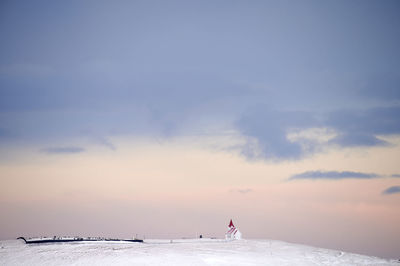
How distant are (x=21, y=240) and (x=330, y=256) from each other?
4487cm

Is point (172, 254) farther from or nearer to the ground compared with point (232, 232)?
nearer to the ground

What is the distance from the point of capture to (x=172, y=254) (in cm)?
5481

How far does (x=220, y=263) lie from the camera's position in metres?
52.7

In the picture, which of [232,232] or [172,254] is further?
[232,232]

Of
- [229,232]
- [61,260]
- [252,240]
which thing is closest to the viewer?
[61,260]

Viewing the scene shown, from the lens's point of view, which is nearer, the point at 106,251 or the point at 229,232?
the point at 106,251

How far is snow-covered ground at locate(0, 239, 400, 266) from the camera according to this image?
52500 mm

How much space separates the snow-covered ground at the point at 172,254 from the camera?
5250 cm

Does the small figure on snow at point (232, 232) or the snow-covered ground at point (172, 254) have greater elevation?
the small figure on snow at point (232, 232)

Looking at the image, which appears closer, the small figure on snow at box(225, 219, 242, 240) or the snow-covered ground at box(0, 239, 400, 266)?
the snow-covered ground at box(0, 239, 400, 266)

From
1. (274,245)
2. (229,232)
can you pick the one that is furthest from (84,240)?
(229,232)

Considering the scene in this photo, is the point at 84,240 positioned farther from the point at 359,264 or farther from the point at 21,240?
the point at 359,264

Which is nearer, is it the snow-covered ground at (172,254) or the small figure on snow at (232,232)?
the snow-covered ground at (172,254)

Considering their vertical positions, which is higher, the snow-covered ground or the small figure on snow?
the small figure on snow
